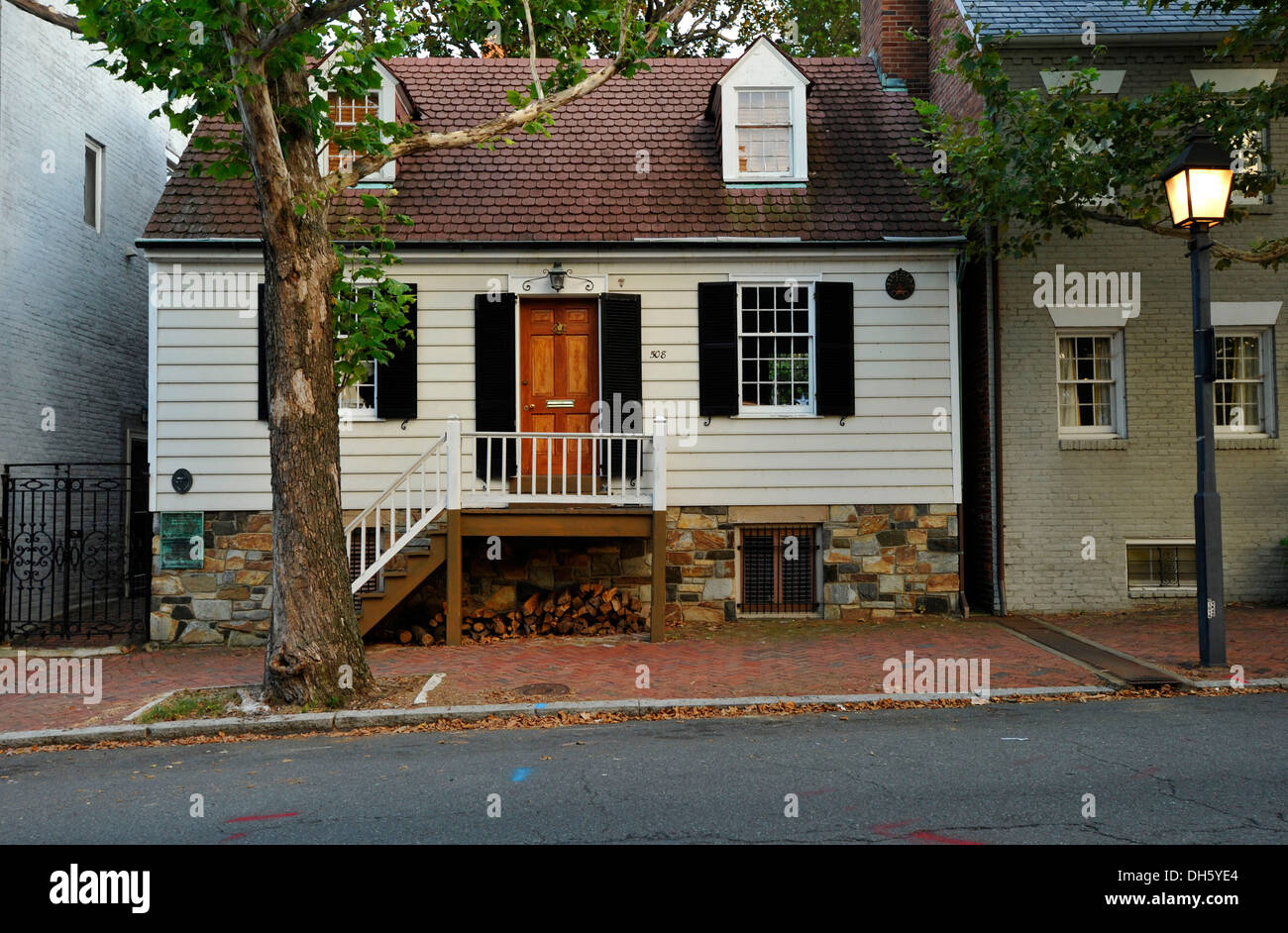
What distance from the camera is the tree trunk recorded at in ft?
25.7

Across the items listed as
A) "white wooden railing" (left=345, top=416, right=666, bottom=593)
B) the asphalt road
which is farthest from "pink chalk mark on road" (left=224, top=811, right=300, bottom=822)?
"white wooden railing" (left=345, top=416, right=666, bottom=593)

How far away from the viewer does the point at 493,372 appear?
12.0 m

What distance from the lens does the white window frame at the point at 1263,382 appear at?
1241 cm

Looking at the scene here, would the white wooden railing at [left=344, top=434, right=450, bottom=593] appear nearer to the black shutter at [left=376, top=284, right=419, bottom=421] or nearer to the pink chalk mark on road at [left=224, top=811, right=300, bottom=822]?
the black shutter at [left=376, top=284, right=419, bottom=421]

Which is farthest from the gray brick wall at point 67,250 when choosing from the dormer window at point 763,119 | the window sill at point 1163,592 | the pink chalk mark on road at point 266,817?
the window sill at point 1163,592

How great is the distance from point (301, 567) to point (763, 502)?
5.97 meters

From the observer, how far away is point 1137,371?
40.6 feet

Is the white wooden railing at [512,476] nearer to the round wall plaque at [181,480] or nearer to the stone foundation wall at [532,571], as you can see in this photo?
the stone foundation wall at [532,571]

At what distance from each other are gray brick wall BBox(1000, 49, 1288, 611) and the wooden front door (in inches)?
200

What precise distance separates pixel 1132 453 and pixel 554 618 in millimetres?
7312

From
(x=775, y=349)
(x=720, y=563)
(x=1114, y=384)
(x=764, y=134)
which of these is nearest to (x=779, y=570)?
(x=720, y=563)

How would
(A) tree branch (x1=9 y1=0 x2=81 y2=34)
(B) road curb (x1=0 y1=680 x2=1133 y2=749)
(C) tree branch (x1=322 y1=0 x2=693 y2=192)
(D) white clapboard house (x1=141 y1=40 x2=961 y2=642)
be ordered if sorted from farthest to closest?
(D) white clapboard house (x1=141 y1=40 x2=961 y2=642)
(C) tree branch (x1=322 y1=0 x2=693 y2=192)
(A) tree branch (x1=9 y1=0 x2=81 y2=34)
(B) road curb (x1=0 y1=680 x2=1133 y2=749)
